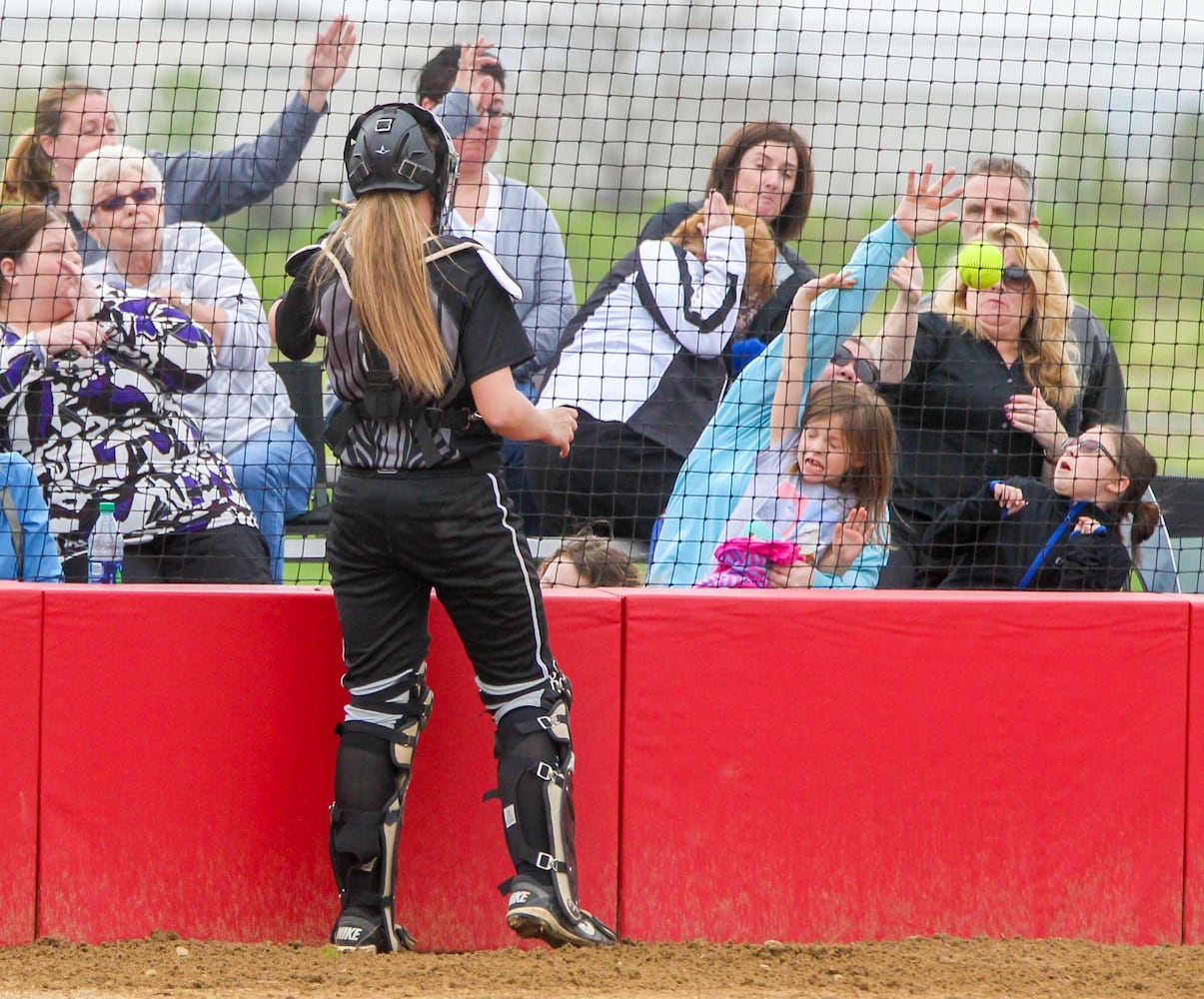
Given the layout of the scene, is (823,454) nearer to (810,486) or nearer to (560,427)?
(810,486)

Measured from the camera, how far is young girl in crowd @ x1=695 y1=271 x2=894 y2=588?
4.27 meters

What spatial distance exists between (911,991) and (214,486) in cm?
240

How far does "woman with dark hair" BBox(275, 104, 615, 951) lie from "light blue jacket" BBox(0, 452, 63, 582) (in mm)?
1239

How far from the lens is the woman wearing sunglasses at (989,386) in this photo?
15.4ft

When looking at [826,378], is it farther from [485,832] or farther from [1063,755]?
[485,832]

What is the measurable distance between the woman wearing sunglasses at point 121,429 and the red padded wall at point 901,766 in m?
1.39

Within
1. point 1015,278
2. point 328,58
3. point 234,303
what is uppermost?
point 328,58

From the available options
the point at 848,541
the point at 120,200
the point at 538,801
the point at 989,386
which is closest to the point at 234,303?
the point at 120,200

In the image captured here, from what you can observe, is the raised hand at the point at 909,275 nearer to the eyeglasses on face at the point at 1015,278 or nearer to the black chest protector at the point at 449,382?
the eyeglasses on face at the point at 1015,278

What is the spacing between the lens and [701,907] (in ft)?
12.5

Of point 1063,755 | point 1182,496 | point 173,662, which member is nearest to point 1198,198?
point 1182,496

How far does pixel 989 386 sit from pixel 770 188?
1066 millimetres

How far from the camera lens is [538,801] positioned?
3426mm

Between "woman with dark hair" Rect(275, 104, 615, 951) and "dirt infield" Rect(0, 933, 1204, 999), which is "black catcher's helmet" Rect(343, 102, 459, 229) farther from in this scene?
"dirt infield" Rect(0, 933, 1204, 999)
